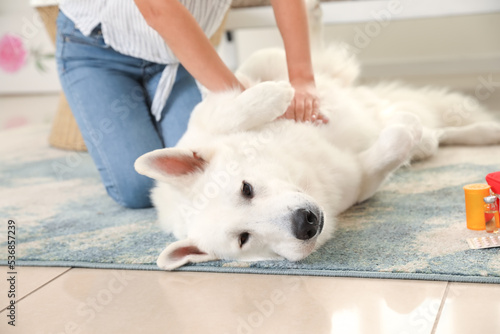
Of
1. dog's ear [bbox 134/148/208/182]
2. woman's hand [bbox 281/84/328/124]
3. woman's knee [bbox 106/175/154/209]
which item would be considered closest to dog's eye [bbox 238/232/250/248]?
dog's ear [bbox 134/148/208/182]

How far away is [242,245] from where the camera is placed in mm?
1563

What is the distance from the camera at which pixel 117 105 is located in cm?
237

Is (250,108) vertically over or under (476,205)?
over

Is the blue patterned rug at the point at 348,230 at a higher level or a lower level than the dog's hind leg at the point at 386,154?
lower

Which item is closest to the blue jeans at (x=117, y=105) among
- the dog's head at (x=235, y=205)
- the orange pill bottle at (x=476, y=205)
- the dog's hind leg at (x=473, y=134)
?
the dog's head at (x=235, y=205)

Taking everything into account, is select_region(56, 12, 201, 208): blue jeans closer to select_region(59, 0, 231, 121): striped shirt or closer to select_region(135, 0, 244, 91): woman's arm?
Answer: select_region(59, 0, 231, 121): striped shirt

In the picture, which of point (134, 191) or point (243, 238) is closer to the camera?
point (243, 238)

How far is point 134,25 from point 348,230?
1.14m

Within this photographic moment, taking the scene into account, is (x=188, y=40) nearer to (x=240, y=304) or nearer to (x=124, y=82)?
(x=124, y=82)

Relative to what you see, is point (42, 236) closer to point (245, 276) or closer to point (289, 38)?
point (245, 276)

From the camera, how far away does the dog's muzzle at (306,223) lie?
1.46m

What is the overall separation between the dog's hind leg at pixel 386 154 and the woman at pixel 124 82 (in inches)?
19.1
